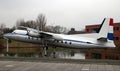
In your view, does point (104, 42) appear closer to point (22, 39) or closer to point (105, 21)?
point (105, 21)

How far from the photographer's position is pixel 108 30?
106 ft

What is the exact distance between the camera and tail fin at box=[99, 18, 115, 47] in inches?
1265

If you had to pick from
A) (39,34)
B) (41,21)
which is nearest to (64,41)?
(39,34)

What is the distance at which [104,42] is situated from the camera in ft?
105

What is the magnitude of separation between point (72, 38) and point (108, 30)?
197 inches

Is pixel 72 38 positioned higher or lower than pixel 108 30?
lower

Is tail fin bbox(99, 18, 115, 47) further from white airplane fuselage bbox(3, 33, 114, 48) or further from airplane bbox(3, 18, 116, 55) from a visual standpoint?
white airplane fuselage bbox(3, 33, 114, 48)

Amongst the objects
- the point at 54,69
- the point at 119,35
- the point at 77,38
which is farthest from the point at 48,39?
the point at 119,35

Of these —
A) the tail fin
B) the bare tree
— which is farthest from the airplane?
the bare tree

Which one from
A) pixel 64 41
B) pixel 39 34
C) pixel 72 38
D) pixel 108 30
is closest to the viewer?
pixel 39 34

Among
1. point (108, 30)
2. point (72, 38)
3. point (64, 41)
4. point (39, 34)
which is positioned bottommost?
point (64, 41)

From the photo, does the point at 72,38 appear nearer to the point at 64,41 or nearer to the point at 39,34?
the point at 64,41

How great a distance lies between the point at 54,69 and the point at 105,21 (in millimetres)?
19922

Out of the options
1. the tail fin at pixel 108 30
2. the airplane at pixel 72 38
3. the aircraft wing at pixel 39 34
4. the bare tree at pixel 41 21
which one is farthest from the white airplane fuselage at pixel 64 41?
the bare tree at pixel 41 21
